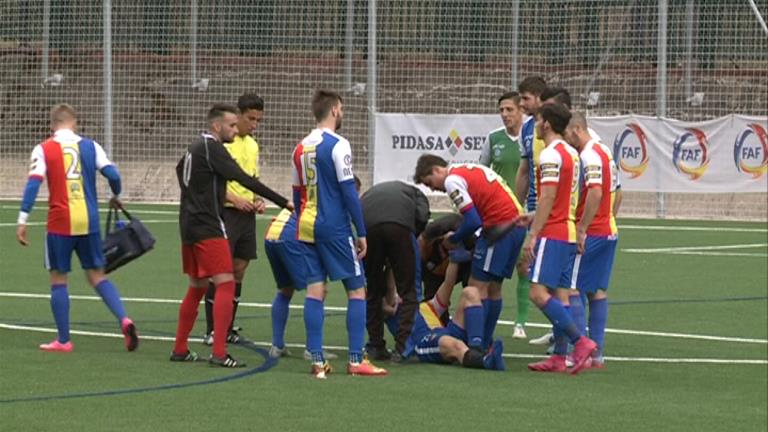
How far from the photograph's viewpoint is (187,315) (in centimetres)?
1264

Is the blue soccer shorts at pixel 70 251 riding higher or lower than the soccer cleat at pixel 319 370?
higher

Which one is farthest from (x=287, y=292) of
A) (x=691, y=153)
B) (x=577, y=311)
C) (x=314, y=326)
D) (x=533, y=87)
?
(x=691, y=153)

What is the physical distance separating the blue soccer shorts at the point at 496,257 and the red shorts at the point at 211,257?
6.19 ft

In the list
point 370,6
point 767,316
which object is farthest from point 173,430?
point 370,6

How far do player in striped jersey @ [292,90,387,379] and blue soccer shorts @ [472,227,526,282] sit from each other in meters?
1.16

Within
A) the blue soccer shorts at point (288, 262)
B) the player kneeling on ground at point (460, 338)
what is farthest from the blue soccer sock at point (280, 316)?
the player kneeling on ground at point (460, 338)

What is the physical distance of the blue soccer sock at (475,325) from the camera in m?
13.0

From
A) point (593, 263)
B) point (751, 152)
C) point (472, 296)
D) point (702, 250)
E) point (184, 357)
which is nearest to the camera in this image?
point (184, 357)

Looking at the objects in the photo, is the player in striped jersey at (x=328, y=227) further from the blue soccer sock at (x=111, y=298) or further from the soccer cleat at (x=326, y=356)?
the blue soccer sock at (x=111, y=298)

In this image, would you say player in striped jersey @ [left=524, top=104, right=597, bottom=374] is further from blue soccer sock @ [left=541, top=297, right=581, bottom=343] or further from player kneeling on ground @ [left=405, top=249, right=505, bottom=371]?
player kneeling on ground @ [left=405, top=249, right=505, bottom=371]

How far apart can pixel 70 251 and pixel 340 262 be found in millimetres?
2356

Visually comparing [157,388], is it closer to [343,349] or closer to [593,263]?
[343,349]

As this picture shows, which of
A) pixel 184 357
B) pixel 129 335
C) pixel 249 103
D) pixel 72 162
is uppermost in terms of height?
pixel 249 103

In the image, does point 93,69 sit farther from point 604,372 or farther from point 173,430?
point 173,430
